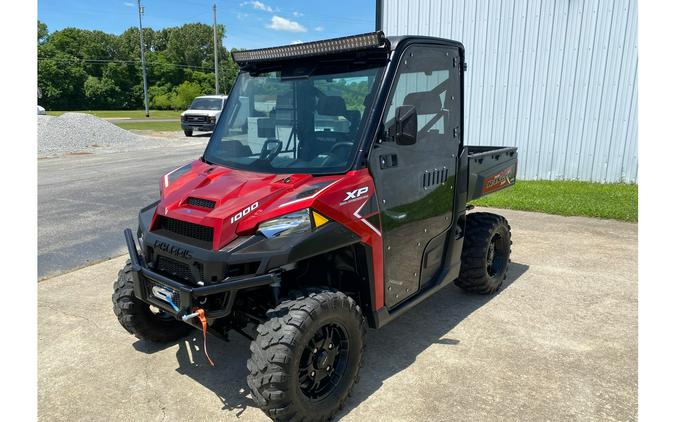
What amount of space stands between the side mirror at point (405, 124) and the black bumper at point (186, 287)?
47.1 inches

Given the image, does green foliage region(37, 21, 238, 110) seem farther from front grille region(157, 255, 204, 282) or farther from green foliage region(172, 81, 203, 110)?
front grille region(157, 255, 204, 282)

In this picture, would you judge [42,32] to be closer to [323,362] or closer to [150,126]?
[150,126]

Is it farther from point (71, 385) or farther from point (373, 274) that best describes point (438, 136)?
point (71, 385)

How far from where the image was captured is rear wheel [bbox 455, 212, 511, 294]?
175 inches

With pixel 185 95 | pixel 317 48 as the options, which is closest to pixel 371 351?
pixel 317 48

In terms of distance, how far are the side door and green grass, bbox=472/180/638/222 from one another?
17.2ft

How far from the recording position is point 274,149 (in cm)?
329

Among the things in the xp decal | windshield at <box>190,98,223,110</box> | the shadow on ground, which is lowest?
the shadow on ground

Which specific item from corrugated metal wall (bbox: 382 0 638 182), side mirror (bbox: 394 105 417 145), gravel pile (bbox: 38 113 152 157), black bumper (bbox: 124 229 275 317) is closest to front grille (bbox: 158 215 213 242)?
black bumper (bbox: 124 229 275 317)

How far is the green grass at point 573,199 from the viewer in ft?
26.3

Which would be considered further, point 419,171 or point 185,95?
point 185,95

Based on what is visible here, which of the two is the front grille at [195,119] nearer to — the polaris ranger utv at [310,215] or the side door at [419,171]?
the polaris ranger utv at [310,215]

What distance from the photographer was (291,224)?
2.70 m

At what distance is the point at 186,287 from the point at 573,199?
8.29m
